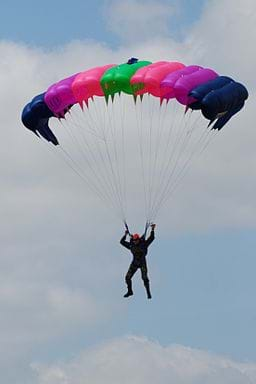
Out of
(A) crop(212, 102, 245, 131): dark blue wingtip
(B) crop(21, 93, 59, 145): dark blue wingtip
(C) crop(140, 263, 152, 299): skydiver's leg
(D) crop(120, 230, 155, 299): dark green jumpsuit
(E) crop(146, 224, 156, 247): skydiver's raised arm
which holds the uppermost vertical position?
(B) crop(21, 93, 59, 145): dark blue wingtip

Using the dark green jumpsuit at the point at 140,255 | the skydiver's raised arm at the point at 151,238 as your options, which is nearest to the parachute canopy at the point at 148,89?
the skydiver's raised arm at the point at 151,238

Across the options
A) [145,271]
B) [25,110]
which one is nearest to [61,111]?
[25,110]

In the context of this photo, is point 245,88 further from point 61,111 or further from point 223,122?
point 61,111

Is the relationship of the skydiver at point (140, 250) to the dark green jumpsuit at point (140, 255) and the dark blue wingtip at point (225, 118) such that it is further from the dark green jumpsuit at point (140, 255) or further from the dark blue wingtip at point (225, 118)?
the dark blue wingtip at point (225, 118)

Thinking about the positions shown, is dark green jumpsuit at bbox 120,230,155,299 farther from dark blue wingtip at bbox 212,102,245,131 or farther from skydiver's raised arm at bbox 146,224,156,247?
dark blue wingtip at bbox 212,102,245,131

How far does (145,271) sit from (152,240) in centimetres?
140

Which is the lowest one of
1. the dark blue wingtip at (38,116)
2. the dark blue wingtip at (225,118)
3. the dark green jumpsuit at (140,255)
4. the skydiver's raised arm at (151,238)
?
the dark green jumpsuit at (140,255)

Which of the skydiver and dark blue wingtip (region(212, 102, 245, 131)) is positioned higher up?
dark blue wingtip (region(212, 102, 245, 131))

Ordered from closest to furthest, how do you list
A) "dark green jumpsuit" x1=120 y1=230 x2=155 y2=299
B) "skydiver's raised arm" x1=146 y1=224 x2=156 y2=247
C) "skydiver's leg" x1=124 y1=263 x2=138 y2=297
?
"skydiver's raised arm" x1=146 y1=224 x2=156 y2=247 < "dark green jumpsuit" x1=120 y1=230 x2=155 y2=299 < "skydiver's leg" x1=124 y1=263 x2=138 y2=297

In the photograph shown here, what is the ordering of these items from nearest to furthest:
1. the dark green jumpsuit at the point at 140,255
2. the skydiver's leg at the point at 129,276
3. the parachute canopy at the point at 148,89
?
the parachute canopy at the point at 148,89 → the dark green jumpsuit at the point at 140,255 → the skydiver's leg at the point at 129,276

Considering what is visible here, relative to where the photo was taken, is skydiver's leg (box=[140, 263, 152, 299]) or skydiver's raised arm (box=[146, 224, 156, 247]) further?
skydiver's leg (box=[140, 263, 152, 299])

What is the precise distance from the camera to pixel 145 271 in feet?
255

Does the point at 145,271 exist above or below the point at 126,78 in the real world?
below

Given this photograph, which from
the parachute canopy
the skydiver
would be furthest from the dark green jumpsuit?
the parachute canopy
